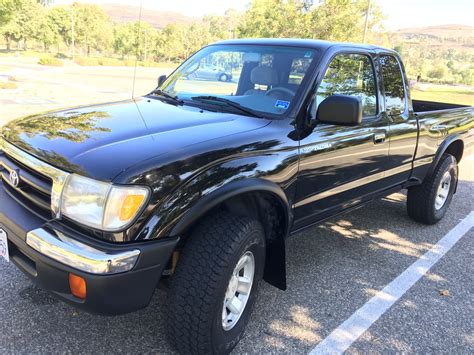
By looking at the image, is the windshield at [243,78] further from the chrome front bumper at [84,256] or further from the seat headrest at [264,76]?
the chrome front bumper at [84,256]

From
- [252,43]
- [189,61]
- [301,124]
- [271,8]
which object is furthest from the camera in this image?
[271,8]

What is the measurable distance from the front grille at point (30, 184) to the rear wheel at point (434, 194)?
3787mm

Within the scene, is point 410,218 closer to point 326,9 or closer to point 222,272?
point 222,272

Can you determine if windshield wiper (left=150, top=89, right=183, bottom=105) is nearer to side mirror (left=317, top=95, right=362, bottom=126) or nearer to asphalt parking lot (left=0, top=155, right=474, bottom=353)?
side mirror (left=317, top=95, right=362, bottom=126)

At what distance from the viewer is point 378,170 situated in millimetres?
3613

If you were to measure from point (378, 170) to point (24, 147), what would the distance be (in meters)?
2.68

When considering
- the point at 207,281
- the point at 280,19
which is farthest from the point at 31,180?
the point at 280,19

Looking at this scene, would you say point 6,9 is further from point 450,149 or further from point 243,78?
point 450,149

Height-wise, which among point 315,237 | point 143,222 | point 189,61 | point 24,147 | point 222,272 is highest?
point 189,61

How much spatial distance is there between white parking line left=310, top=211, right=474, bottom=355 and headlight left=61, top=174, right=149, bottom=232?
1.41 m

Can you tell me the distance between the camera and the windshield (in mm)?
2979

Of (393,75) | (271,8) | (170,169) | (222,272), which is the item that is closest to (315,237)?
(393,75)

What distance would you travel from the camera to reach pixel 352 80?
11.1 ft

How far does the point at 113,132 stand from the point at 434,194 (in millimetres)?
3575
